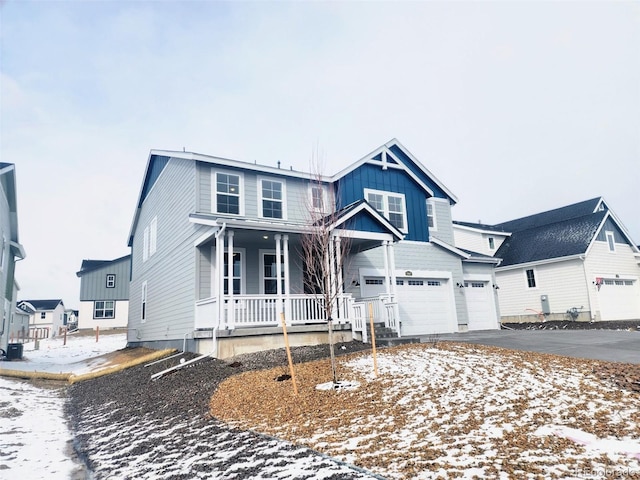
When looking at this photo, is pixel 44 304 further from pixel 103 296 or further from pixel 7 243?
pixel 7 243

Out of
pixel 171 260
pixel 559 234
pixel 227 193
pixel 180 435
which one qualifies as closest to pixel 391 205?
pixel 227 193

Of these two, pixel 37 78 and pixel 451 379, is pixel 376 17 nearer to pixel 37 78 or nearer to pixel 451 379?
pixel 37 78

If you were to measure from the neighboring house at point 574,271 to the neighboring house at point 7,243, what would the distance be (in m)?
24.9

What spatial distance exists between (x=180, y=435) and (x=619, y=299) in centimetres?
2487

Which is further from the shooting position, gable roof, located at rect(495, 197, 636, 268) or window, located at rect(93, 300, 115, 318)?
window, located at rect(93, 300, 115, 318)

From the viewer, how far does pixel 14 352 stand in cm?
1969

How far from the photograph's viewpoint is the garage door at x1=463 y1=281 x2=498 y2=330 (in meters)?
18.3

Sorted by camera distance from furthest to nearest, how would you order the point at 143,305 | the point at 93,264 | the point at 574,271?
1. the point at 93,264
2. the point at 574,271
3. the point at 143,305

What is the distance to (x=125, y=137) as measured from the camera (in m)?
18.6

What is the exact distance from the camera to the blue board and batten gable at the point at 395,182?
1630 centimetres

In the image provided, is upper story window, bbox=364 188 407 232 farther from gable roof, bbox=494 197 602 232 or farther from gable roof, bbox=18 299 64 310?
gable roof, bbox=18 299 64 310

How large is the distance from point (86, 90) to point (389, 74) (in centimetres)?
983

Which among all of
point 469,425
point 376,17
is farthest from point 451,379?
point 376,17

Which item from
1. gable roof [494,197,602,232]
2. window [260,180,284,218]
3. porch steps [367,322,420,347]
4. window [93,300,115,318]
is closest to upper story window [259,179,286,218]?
window [260,180,284,218]
